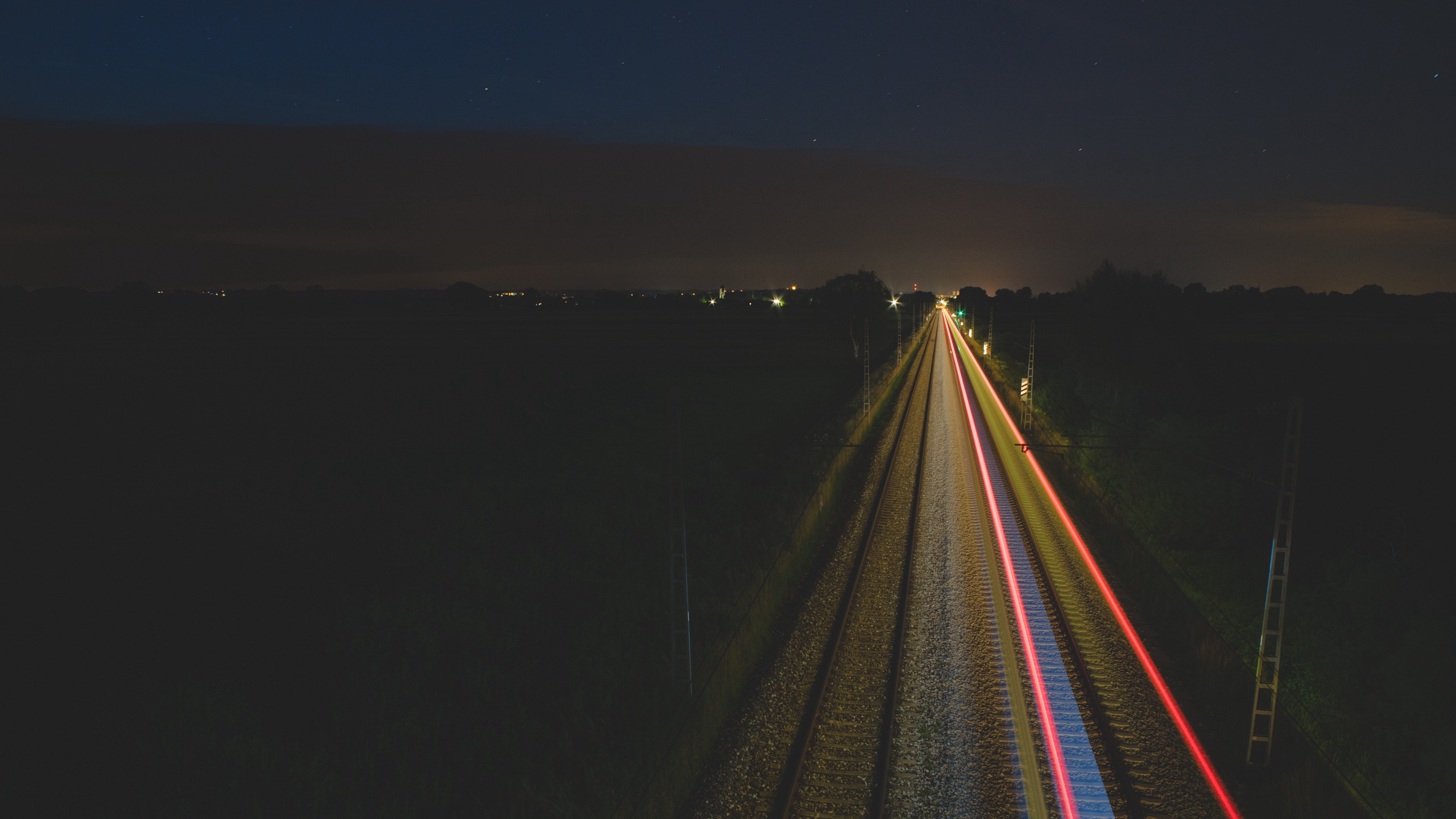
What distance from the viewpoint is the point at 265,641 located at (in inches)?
530

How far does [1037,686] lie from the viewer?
11.6 m

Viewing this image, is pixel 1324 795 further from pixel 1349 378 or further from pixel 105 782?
pixel 1349 378

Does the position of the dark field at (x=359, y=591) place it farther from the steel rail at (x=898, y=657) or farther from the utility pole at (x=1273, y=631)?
the utility pole at (x=1273, y=631)

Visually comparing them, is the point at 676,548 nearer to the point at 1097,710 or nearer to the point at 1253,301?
the point at 1097,710

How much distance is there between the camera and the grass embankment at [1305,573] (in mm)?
10016

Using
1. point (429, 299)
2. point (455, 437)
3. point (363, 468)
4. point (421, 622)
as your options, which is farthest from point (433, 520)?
point (429, 299)

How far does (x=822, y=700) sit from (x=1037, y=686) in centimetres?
372

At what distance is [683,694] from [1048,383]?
45.6 meters

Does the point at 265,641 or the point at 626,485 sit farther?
the point at 626,485

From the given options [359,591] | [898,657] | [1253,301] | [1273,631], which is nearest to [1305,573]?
[1273,631]

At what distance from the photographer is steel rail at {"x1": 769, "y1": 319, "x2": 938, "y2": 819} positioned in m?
9.05

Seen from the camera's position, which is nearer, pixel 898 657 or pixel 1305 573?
pixel 898 657

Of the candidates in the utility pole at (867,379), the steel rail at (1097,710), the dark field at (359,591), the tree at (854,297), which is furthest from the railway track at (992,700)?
the tree at (854,297)

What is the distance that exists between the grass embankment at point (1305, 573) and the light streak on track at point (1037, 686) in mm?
2156
